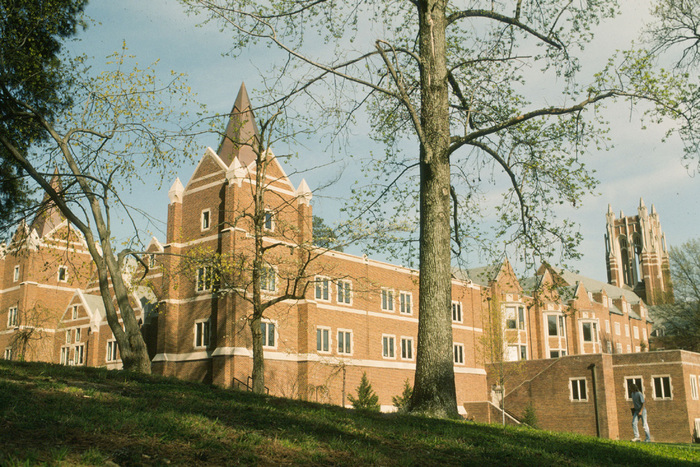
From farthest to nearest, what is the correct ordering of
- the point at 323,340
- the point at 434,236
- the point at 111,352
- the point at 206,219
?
the point at 111,352
the point at 323,340
the point at 206,219
the point at 434,236

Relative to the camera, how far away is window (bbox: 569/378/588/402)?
41531 mm

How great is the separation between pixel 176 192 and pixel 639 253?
9078cm

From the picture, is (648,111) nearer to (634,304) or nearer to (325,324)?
(325,324)

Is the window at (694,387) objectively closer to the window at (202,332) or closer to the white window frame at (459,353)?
the white window frame at (459,353)

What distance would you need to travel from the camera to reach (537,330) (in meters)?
58.8

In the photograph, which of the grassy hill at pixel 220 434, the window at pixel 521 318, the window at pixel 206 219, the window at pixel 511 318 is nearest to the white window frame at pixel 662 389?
the window at pixel 511 318

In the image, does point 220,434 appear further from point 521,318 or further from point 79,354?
point 521,318

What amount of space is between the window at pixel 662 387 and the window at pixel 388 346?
16.5 meters

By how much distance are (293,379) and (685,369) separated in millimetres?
24130

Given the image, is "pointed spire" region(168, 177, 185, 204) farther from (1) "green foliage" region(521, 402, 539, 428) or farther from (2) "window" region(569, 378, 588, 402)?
(2) "window" region(569, 378, 588, 402)

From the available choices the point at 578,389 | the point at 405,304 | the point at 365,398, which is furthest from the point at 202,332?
the point at 578,389

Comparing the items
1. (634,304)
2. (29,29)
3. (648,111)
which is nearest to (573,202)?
(648,111)

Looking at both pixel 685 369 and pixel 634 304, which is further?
pixel 634 304

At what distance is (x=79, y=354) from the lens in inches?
1751
